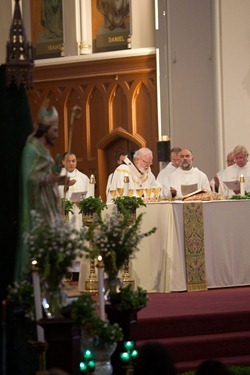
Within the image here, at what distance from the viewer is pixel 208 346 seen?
30.3ft

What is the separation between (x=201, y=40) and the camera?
675 inches

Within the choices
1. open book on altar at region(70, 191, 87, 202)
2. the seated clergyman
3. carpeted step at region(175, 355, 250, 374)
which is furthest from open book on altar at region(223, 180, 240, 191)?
carpeted step at region(175, 355, 250, 374)

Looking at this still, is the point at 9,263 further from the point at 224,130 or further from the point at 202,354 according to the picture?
the point at 224,130

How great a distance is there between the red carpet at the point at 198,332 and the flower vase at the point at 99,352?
170 cm

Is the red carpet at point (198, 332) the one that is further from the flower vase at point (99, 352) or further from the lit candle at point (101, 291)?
the lit candle at point (101, 291)

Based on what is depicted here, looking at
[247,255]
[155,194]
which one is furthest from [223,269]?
[155,194]

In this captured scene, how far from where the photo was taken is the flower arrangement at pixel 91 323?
663 cm

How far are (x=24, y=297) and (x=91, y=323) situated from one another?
513 millimetres

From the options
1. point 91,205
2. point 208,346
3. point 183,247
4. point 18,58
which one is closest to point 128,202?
point 91,205

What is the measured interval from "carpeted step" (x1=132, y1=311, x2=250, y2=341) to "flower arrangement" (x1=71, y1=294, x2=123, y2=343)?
212cm

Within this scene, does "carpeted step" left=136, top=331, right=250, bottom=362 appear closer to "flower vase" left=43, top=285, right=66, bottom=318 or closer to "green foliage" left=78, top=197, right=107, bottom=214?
"flower vase" left=43, top=285, right=66, bottom=318

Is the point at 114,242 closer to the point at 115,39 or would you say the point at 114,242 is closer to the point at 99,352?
the point at 99,352

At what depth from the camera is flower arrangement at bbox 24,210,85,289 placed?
655 cm

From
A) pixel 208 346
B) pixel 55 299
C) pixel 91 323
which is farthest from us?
pixel 208 346
